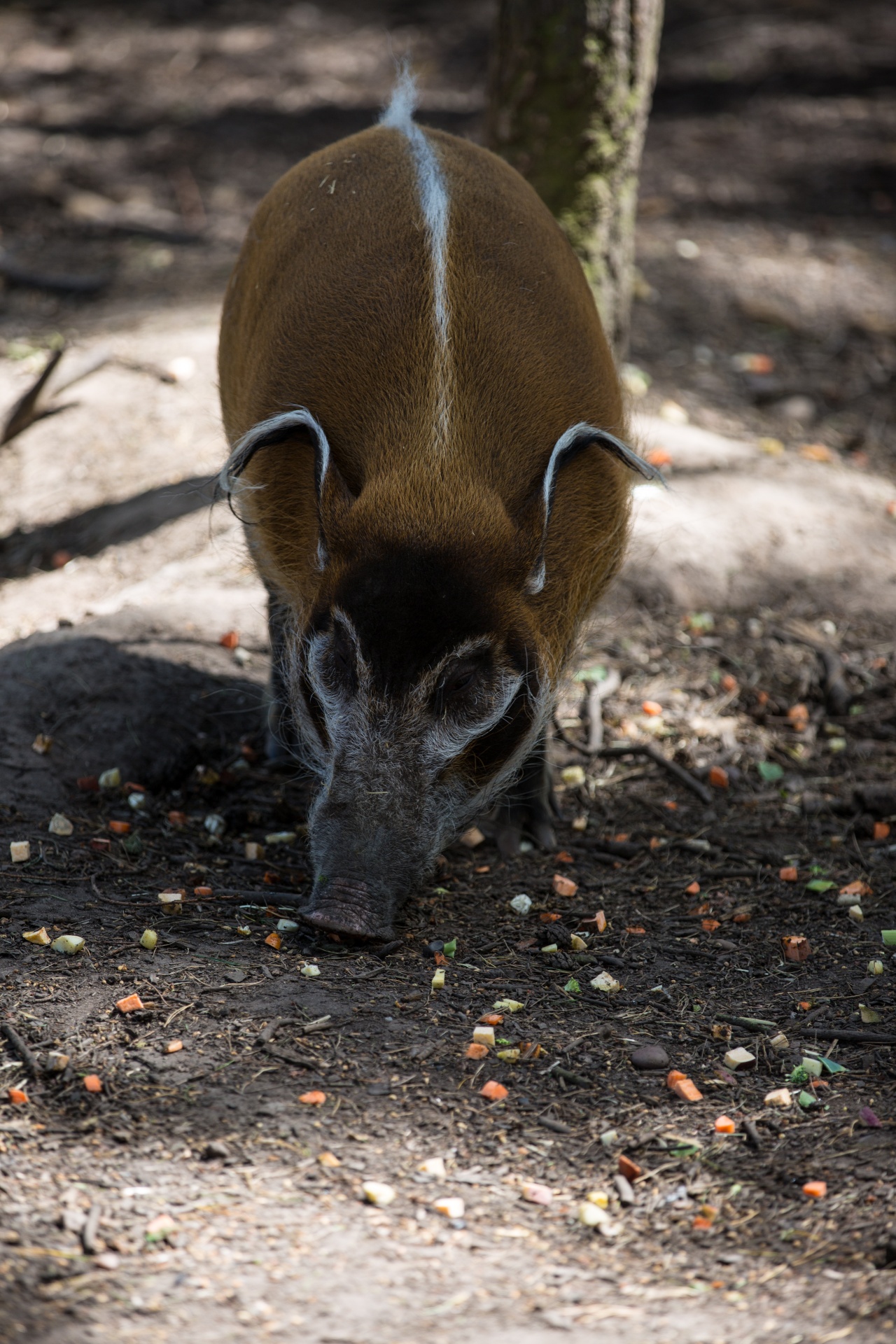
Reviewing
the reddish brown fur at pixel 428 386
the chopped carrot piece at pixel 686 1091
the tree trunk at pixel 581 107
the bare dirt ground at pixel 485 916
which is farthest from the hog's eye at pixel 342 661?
the tree trunk at pixel 581 107

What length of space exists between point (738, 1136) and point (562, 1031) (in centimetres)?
53

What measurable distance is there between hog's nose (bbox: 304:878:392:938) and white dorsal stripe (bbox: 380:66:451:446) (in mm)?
1263

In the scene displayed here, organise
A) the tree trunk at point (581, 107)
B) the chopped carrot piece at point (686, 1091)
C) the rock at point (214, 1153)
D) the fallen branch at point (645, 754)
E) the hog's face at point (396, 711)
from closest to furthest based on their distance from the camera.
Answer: the rock at point (214, 1153) < the chopped carrot piece at point (686, 1091) < the hog's face at point (396, 711) < the fallen branch at point (645, 754) < the tree trunk at point (581, 107)

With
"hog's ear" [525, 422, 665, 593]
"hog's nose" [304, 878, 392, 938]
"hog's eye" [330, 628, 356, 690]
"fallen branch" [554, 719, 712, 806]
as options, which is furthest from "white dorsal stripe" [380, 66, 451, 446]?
"fallen branch" [554, 719, 712, 806]

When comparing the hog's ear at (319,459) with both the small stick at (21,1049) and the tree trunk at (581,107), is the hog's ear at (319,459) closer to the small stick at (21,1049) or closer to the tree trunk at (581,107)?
the small stick at (21,1049)

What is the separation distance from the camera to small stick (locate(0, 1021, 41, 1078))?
2699 millimetres

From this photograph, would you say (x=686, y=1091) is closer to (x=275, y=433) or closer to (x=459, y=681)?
(x=459, y=681)

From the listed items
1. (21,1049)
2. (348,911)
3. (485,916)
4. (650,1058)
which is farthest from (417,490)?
(21,1049)

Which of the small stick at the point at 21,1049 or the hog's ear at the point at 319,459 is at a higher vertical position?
the hog's ear at the point at 319,459

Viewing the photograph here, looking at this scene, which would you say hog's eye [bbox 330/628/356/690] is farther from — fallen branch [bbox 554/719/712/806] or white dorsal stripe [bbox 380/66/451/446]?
fallen branch [bbox 554/719/712/806]

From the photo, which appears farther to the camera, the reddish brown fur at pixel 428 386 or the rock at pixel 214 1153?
the reddish brown fur at pixel 428 386

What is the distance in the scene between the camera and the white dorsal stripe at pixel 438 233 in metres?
3.40

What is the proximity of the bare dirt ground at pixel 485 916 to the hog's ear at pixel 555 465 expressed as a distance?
3.42 ft

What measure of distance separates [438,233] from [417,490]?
951 mm
